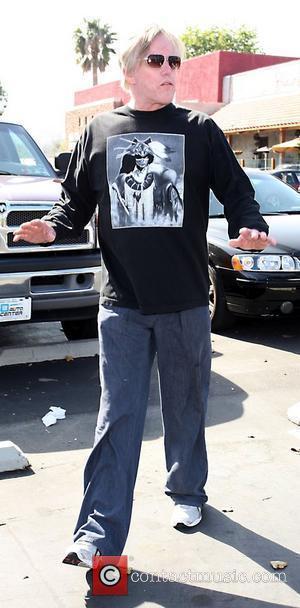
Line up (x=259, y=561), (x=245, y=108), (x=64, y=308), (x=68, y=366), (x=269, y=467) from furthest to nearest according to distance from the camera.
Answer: (x=245, y=108)
(x=68, y=366)
(x=64, y=308)
(x=269, y=467)
(x=259, y=561)

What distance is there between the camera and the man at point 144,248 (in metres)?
2.95

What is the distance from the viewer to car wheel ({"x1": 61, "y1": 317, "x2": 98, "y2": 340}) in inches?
254

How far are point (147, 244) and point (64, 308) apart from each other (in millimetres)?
2684

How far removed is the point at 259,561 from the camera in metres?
3.17

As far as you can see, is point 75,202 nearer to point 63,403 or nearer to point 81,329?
point 63,403

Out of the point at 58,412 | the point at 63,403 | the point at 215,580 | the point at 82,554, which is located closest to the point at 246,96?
the point at 63,403

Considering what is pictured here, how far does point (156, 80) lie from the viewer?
294 cm

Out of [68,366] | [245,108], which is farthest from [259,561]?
[245,108]

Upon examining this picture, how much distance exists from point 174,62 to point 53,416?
261 centimetres

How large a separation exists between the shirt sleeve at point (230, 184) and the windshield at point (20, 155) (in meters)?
3.64

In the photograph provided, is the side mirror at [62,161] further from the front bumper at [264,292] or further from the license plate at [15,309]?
the front bumper at [264,292]

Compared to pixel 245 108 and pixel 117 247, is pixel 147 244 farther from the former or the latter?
pixel 245 108

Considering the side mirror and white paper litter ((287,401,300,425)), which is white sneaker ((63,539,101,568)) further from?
the side mirror

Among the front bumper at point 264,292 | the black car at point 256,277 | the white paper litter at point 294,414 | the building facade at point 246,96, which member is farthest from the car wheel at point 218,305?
the building facade at point 246,96
